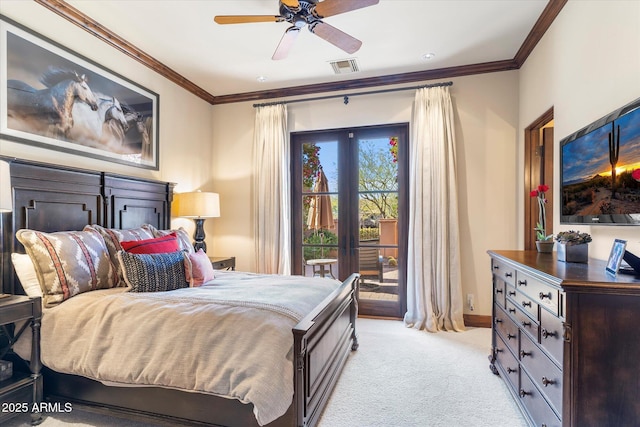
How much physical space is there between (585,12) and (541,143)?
1.35m

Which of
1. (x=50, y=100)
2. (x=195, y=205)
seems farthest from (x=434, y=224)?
(x=50, y=100)

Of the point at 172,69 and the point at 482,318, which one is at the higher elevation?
the point at 172,69

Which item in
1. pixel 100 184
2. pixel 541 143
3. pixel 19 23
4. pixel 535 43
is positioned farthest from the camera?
pixel 541 143

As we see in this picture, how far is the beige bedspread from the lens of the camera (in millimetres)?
1553

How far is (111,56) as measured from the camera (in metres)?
2.98

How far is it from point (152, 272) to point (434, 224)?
2810mm

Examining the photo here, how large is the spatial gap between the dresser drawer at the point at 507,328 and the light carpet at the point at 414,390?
381mm

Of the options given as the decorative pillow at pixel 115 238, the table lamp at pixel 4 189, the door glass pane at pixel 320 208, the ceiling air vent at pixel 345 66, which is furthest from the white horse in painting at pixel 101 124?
the ceiling air vent at pixel 345 66

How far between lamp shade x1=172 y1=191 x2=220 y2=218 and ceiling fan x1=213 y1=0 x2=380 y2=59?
184cm

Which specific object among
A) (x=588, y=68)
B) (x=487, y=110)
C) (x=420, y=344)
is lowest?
(x=420, y=344)

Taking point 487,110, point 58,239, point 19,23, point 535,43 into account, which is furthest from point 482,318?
point 19,23

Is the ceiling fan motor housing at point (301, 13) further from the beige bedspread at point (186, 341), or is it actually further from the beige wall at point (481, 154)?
the beige bedspread at point (186, 341)

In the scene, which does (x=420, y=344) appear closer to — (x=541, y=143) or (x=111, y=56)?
(x=541, y=143)

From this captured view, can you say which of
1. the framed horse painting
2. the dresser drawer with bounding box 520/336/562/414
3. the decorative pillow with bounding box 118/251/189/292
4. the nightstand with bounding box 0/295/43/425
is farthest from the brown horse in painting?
the dresser drawer with bounding box 520/336/562/414
